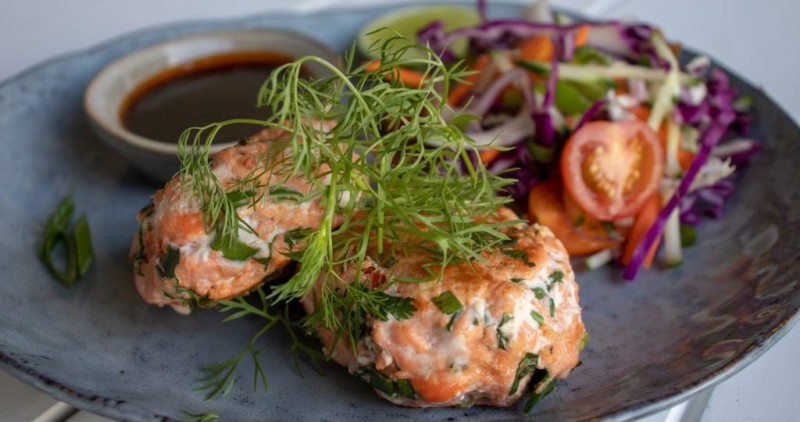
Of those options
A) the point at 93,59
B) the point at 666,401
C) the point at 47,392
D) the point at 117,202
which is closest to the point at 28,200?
the point at 117,202

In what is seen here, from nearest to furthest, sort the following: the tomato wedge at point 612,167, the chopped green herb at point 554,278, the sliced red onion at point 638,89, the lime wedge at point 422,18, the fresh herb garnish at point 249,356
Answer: the chopped green herb at point 554,278
the fresh herb garnish at point 249,356
the tomato wedge at point 612,167
the sliced red onion at point 638,89
the lime wedge at point 422,18

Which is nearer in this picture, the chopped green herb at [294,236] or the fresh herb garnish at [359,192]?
the fresh herb garnish at [359,192]

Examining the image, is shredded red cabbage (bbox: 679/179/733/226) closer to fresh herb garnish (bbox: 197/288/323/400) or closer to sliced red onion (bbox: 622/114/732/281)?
sliced red onion (bbox: 622/114/732/281)

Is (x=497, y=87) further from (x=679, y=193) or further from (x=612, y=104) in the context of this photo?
(x=679, y=193)

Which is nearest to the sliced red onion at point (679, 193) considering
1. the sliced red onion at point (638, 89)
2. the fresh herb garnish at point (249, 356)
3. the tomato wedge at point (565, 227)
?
the tomato wedge at point (565, 227)

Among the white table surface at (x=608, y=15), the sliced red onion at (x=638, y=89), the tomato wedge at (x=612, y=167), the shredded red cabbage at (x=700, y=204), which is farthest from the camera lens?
the white table surface at (x=608, y=15)

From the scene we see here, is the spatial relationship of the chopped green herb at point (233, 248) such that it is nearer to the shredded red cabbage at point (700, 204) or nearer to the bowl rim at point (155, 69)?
the bowl rim at point (155, 69)

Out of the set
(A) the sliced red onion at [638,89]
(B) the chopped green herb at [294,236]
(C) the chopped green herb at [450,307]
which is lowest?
(A) the sliced red onion at [638,89]

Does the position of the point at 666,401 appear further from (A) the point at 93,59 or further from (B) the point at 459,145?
(A) the point at 93,59
